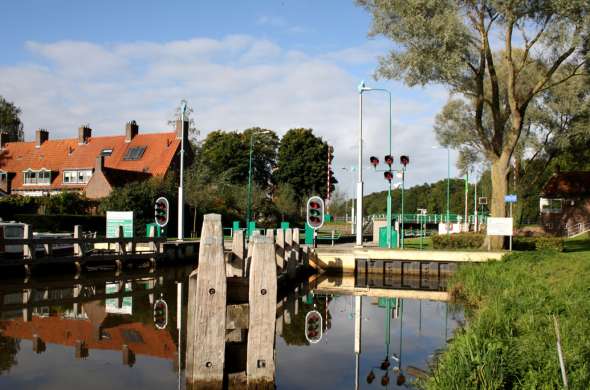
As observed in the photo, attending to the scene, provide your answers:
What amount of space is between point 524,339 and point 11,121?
78870mm

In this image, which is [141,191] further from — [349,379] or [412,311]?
[349,379]

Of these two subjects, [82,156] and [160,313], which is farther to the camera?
[82,156]

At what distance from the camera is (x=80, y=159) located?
192 ft

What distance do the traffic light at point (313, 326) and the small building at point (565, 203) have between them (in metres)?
38.1

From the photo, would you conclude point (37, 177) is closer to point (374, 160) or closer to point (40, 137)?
point (40, 137)

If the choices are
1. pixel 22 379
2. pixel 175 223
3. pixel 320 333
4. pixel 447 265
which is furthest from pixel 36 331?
pixel 175 223

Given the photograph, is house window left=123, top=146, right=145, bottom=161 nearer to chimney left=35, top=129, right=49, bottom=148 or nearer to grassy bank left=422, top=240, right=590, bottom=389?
chimney left=35, top=129, right=49, bottom=148

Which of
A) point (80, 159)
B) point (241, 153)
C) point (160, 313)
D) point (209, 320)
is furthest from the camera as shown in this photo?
point (241, 153)

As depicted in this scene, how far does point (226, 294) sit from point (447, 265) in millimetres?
18244

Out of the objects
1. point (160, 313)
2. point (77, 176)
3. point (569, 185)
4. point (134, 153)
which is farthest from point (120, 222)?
point (569, 185)

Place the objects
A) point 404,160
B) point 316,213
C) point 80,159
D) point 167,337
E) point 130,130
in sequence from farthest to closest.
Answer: point 130,130, point 80,159, point 404,160, point 316,213, point 167,337

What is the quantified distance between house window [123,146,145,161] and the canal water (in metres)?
38.9

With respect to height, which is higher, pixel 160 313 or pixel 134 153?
pixel 134 153

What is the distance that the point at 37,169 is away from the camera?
59.0m
